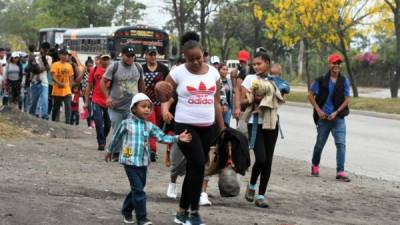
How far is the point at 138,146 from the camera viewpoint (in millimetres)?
6539

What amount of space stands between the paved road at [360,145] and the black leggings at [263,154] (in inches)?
149

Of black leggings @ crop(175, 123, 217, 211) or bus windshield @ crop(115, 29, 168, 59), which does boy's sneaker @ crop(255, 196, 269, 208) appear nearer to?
black leggings @ crop(175, 123, 217, 211)

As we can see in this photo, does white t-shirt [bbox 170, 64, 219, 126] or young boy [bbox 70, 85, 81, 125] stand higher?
white t-shirt [bbox 170, 64, 219, 126]

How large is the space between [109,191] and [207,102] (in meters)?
1.98

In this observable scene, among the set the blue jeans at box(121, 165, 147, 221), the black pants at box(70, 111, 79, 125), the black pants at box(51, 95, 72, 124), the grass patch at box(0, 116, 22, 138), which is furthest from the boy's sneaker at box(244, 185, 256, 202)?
the black pants at box(70, 111, 79, 125)

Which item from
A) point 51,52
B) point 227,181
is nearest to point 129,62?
point 227,181

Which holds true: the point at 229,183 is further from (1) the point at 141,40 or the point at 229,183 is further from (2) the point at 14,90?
(1) the point at 141,40

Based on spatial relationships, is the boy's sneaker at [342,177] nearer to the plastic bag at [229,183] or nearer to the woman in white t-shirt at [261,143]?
the woman in white t-shirt at [261,143]

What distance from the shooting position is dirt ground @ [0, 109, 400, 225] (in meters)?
6.86

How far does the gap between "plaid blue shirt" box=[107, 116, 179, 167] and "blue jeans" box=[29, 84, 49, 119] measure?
9519mm

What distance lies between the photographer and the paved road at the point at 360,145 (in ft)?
40.7

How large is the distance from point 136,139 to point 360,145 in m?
9.88

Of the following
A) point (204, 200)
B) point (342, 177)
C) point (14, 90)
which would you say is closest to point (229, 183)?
point (204, 200)

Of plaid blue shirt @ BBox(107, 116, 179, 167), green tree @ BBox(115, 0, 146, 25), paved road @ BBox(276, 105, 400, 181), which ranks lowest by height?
paved road @ BBox(276, 105, 400, 181)
